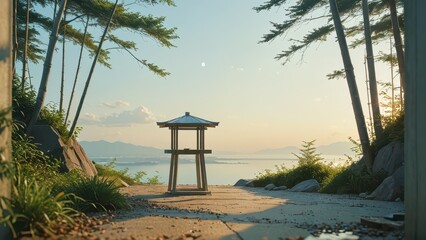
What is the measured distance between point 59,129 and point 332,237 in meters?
8.33

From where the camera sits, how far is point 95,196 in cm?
498

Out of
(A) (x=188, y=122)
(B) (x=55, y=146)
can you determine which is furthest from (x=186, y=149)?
(B) (x=55, y=146)

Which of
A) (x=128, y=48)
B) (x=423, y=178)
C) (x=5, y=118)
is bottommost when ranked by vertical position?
(x=423, y=178)

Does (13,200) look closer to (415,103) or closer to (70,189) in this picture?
(70,189)

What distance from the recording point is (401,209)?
6449mm

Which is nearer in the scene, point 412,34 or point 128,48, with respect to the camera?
point 412,34

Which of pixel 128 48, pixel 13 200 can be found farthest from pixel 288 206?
pixel 128 48

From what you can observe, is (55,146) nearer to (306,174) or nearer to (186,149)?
(186,149)

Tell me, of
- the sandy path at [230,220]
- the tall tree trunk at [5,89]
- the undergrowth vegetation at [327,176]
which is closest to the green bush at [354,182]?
the undergrowth vegetation at [327,176]

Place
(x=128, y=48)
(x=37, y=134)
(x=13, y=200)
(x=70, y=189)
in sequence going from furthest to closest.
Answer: (x=128, y=48) → (x=37, y=134) → (x=70, y=189) → (x=13, y=200)

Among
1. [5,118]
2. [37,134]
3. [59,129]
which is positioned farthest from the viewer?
[59,129]

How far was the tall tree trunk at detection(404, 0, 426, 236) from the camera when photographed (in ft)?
11.4

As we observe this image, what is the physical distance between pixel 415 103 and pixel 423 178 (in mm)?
572

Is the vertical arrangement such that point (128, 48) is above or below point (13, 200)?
above
